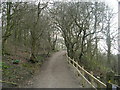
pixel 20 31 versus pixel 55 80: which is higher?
pixel 20 31

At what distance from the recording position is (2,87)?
8.28 m

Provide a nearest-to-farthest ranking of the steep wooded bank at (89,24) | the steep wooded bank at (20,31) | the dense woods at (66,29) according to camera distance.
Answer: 1. the steep wooded bank at (20,31)
2. the dense woods at (66,29)
3. the steep wooded bank at (89,24)

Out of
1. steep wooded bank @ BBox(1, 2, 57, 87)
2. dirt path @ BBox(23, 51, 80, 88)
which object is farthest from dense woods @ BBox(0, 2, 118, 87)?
dirt path @ BBox(23, 51, 80, 88)

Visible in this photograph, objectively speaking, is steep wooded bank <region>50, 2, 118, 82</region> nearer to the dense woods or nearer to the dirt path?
the dense woods

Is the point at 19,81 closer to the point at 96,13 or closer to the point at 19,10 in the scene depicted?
the point at 19,10

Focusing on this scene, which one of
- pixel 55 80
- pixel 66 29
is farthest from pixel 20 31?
pixel 55 80

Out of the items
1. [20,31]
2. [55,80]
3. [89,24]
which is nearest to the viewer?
[55,80]

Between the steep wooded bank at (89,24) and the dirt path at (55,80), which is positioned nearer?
the dirt path at (55,80)

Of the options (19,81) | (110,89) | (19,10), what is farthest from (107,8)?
(110,89)

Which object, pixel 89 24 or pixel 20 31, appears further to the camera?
pixel 89 24

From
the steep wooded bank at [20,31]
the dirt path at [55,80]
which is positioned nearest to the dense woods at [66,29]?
the steep wooded bank at [20,31]

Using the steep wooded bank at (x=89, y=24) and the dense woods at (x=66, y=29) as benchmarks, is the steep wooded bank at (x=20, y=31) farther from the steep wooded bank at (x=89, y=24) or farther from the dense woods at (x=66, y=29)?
the steep wooded bank at (x=89, y=24)

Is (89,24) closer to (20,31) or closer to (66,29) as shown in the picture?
(66,29)

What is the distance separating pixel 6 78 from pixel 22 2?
236 inches
